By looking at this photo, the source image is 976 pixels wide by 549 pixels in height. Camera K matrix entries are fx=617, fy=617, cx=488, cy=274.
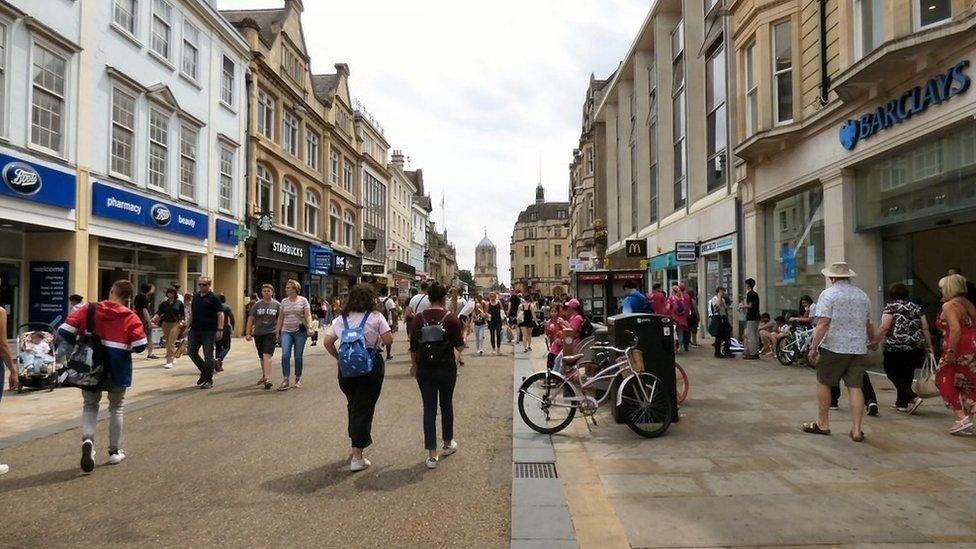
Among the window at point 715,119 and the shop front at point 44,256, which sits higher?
the window at point 715,119

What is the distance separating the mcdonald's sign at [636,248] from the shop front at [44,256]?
18.8 m

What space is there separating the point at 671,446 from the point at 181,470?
176 inches

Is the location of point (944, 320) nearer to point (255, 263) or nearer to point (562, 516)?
point (562, 516)

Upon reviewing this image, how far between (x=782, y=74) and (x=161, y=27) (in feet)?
55.2

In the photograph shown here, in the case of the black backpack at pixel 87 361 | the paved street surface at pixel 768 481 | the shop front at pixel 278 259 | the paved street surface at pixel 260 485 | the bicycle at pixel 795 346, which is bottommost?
the paved street surface at pixel 260 485

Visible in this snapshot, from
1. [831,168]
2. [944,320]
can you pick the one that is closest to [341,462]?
[944,320]

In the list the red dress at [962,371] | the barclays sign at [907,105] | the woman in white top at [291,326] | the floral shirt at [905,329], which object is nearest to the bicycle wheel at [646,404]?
the red dress at [962,371]

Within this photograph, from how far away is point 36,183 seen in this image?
1265 centimetres

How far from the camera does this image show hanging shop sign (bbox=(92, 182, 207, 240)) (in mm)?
14969

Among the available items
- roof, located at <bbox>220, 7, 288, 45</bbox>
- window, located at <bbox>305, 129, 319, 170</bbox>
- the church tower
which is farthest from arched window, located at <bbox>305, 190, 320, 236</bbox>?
the church tower

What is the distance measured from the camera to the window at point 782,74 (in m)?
14.0

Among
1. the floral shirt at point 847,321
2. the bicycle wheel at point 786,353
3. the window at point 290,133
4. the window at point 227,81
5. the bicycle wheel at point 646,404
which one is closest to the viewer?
the floral shirt at point 847,321

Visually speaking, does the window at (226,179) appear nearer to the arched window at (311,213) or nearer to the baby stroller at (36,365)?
the arched window at (311,213)

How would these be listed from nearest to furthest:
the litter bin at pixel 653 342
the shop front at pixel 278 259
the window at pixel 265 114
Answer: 1. the litter bin at pixel 653 342
2. the shop front at pixel 278 259
3. the window at pixel 265 114
